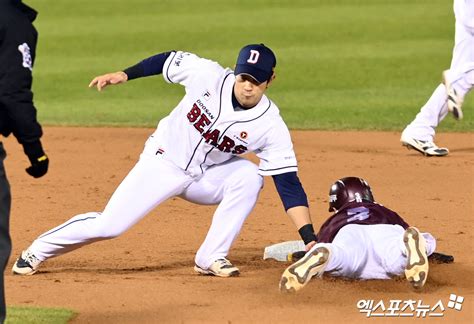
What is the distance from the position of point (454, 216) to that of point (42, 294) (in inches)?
149

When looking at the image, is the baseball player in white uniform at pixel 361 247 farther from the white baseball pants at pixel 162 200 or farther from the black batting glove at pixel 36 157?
the black batting glove at pixel 36 157

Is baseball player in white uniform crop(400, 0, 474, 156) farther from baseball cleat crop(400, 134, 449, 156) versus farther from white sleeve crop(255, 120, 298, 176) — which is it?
white sleeve crop(255, 120, 298, 176)

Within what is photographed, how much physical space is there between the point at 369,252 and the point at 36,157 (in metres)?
2.04

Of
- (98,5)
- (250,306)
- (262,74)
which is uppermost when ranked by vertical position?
(262,74)

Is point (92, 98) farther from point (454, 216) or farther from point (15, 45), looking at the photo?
point (15, 45)

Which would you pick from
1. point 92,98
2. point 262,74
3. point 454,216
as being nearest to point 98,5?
point 92,98

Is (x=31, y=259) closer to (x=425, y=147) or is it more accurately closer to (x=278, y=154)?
(x=278, y=154)

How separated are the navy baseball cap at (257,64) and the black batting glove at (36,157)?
4.37ft

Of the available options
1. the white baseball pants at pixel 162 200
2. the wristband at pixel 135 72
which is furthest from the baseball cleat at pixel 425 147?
the wristband at pixel 135 72

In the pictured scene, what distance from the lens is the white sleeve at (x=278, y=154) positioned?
A: 718 cm

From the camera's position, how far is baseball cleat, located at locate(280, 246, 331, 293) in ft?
20.9

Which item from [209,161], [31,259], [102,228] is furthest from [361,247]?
[31,259]

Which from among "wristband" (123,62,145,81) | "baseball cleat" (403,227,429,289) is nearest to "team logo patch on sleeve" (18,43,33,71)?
"wristband" (123,62,145,81)

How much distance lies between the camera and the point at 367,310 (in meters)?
6.37
